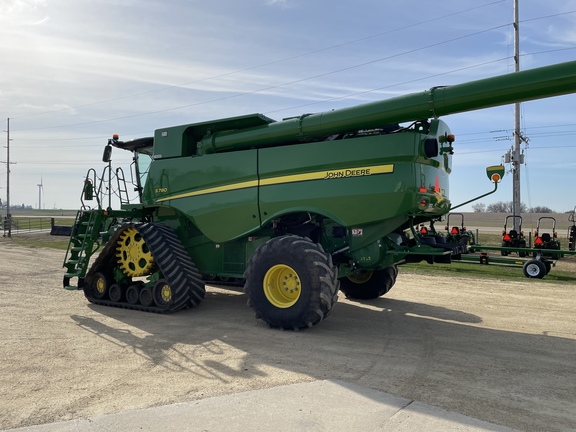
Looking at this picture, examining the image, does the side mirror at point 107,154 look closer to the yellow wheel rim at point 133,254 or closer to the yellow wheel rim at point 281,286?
the yellow wheel rim at point 133,254

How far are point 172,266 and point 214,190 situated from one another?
1.43 m

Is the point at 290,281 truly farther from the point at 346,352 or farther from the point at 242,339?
the point at 346,352

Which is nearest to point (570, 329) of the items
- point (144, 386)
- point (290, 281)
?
point (290, 281)

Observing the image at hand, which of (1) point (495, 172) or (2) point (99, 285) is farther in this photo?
(2) point (99, 285)

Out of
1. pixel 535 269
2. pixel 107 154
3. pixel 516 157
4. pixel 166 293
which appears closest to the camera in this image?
pixel 166 293

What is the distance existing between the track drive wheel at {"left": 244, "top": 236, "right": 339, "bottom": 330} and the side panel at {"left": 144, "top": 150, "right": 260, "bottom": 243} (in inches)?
34.0

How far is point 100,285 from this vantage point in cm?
888

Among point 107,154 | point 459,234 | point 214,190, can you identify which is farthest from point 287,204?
point 459,234

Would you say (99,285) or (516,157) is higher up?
(516,157)

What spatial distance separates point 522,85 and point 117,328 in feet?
20.8

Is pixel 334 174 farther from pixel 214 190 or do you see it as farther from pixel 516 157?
pixel 516 157

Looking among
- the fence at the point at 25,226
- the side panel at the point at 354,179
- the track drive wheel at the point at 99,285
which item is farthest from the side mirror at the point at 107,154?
the fence at the point at 25,226

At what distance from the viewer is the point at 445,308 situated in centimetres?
864

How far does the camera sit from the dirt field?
4.22m
